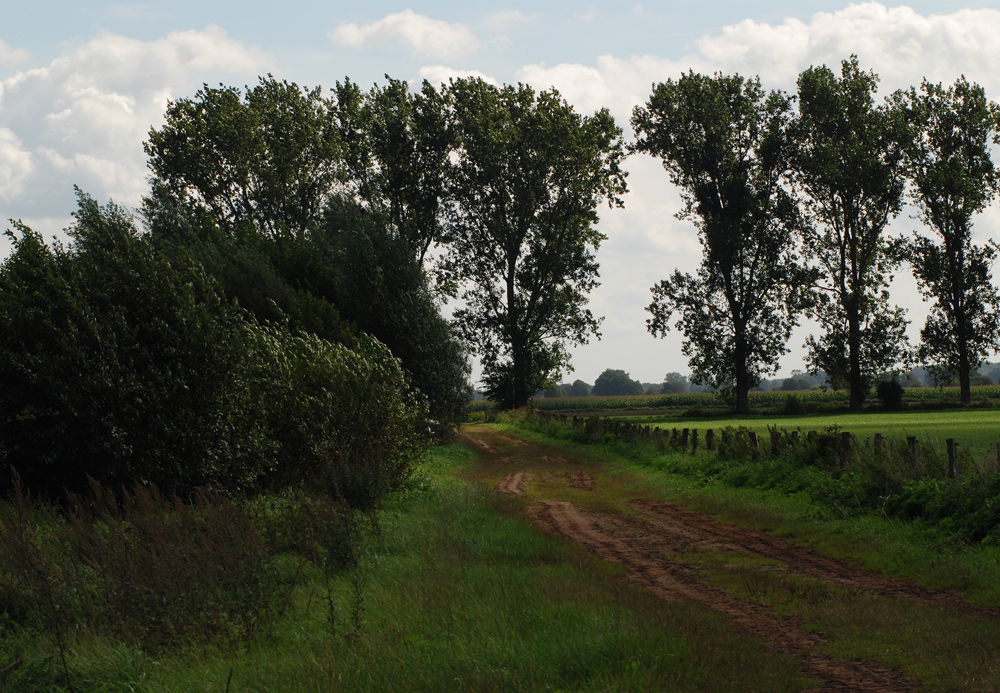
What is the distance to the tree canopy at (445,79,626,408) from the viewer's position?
171 ft

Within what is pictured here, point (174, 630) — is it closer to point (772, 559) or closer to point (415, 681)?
point (415, 681)

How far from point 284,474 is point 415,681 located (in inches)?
455

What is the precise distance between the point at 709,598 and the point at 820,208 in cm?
5715

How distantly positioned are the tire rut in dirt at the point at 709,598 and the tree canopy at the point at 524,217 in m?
38.6

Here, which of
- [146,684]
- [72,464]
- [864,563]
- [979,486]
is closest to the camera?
[146,684]

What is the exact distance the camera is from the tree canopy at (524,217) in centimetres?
5225

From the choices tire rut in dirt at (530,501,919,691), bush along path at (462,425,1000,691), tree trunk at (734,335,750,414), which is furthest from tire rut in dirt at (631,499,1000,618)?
tree trunk at (734,335,750,414)

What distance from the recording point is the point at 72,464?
13.6 metres

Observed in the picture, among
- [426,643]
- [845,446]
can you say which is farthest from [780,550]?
[426,643]

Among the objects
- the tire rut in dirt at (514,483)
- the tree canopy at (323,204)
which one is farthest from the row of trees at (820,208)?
the tire rut in dirt at (514,483)

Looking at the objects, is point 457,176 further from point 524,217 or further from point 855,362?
point 855,362

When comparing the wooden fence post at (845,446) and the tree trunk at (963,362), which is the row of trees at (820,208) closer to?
the tree trunk at (963,362)

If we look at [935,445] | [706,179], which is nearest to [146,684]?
[935,445]

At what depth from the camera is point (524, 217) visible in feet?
176
